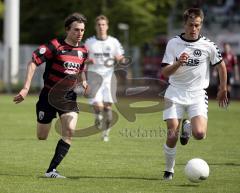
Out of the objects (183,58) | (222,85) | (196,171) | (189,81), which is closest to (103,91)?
(189,81)

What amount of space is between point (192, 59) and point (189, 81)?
31 cm

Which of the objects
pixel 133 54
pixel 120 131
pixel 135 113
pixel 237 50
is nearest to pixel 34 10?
pixel 133 54

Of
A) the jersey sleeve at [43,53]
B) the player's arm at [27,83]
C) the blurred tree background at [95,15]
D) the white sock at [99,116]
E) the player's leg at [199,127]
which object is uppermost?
the jersey sleeve at [43,53]

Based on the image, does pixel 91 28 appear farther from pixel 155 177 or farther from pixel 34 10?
pixel 155 177

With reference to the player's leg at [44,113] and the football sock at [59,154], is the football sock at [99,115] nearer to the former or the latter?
the player's leg at [44,113]

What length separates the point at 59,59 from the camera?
10.3 meters

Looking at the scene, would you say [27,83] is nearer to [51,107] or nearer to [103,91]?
[51,107]

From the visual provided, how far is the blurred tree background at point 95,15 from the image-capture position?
4550cm

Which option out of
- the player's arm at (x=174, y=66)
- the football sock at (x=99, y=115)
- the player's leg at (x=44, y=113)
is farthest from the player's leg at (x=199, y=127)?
the football sock at (x=99, y=115)

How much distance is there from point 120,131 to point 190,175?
8222 millimetres

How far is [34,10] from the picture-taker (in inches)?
1921

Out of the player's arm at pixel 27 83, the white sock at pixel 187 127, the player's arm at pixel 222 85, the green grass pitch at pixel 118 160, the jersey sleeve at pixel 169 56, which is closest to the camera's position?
the green grass pitch at pixel 118 160

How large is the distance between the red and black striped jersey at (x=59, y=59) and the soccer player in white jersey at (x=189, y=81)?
1.24m

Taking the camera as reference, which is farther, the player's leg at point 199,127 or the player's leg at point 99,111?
the player's leg at point 99,111
